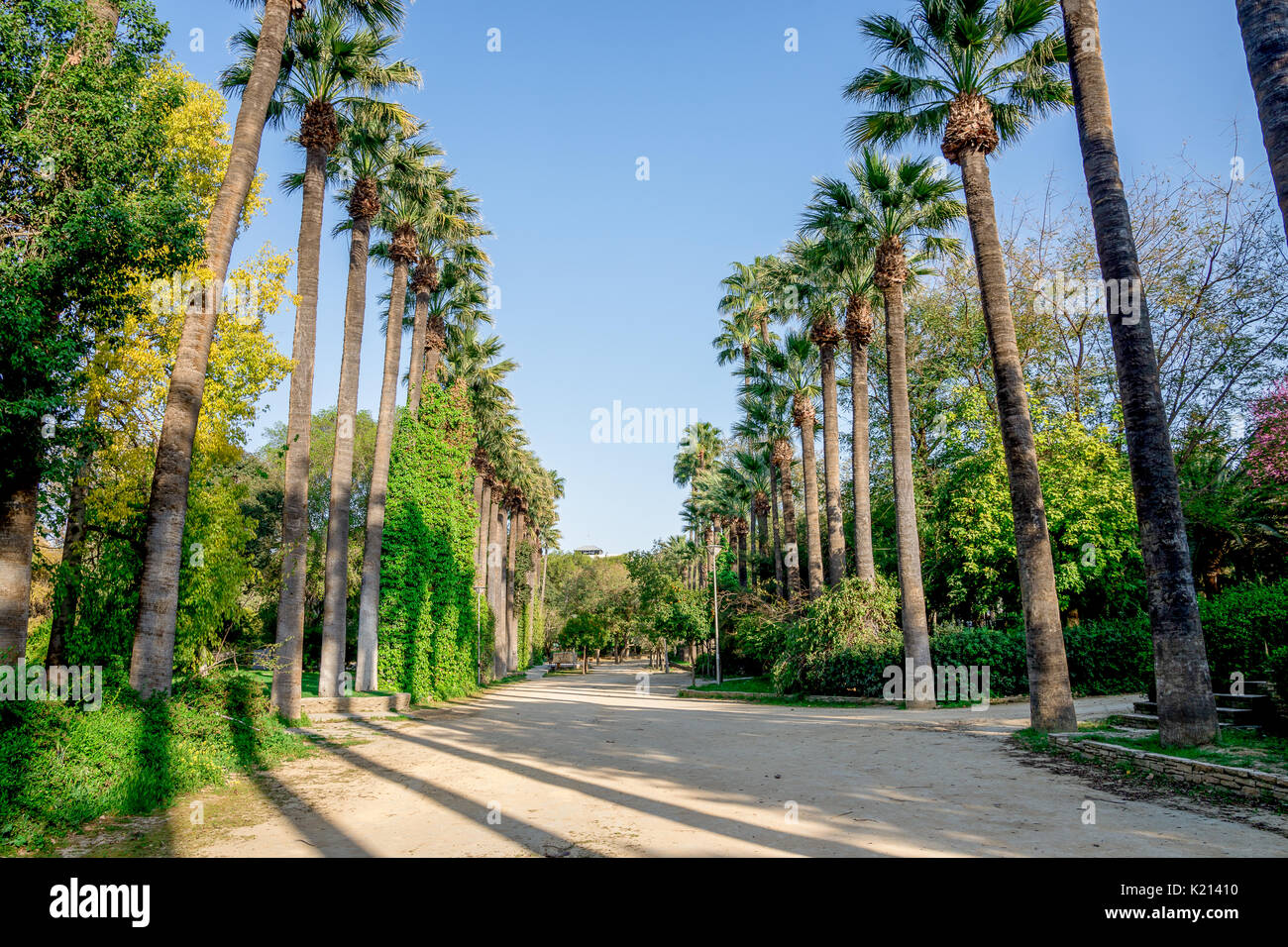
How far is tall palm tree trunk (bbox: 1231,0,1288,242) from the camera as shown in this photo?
23.9 feet

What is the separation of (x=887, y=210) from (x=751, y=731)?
55.6 feet

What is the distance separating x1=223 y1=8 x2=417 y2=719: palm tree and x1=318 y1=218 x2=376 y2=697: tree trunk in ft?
6.98

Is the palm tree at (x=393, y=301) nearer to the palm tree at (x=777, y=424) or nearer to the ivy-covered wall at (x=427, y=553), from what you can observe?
the ivy-covered wall at (x=427, y=553)

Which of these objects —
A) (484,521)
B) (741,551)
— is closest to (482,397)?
(484,521)

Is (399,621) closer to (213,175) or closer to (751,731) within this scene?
(751,731)

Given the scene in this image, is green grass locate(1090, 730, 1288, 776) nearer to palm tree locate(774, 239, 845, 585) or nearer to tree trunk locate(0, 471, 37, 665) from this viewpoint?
palm tree locate(774, 239, 845, 585)

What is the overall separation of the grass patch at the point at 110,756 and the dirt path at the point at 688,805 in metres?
0.50

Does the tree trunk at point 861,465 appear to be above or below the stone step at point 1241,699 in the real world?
above

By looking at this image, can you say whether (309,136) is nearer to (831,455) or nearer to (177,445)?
(177,445)

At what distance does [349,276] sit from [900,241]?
1782cm

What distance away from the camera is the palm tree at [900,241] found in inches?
821

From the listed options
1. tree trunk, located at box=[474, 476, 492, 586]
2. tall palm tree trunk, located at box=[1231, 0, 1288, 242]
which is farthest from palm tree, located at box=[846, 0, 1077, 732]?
tree trunk, located at box=[474, 476, 492, 586]

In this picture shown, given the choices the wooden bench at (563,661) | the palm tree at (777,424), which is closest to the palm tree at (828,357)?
the palm tree at (777,424)
